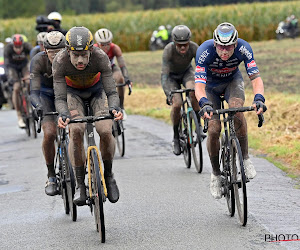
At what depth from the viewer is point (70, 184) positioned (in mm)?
8211

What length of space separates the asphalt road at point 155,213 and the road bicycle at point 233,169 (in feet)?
0.60

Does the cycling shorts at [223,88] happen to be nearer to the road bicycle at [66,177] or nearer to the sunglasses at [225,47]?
the sunglasses at [225,47]

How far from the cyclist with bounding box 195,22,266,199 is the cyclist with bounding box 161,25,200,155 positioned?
10.0 feet

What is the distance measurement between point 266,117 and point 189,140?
4.08 metres

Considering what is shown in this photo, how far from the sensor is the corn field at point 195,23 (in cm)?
4762

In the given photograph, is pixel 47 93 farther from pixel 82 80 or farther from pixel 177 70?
pixel 177 70

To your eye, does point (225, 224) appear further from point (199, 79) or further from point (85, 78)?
point (85, 78)

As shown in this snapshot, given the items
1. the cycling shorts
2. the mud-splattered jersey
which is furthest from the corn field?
the mud-splattered jersey

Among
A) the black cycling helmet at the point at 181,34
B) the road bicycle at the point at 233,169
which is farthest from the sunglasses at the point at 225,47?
the black cycling helmet at the point at 181,34

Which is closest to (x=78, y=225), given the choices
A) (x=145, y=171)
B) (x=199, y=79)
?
(x=199, y=79)

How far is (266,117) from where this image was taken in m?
15.1

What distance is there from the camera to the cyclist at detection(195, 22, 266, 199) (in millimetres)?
7938

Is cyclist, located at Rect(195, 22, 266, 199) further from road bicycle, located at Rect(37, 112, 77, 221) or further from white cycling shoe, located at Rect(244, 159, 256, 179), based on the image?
road bicycle, located at Rect(37, 112, 77, 221)

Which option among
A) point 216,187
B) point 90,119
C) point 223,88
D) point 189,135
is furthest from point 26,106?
point 90,119
